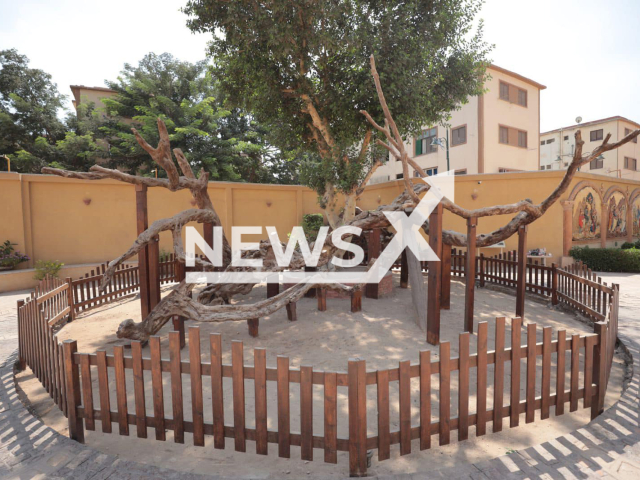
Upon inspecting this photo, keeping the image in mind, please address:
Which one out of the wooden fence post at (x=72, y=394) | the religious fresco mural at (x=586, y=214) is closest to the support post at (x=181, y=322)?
the wooden fence post at (x=72, y=394)

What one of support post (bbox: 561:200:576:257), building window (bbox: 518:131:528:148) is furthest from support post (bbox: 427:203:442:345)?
building window (bbox: 518:131:528:148)

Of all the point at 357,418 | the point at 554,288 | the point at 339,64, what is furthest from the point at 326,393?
the point at 339,64

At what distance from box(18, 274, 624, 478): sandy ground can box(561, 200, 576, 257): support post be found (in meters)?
7.68

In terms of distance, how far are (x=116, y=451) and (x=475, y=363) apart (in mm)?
2948

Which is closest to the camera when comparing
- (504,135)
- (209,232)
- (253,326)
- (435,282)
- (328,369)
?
(328,369)

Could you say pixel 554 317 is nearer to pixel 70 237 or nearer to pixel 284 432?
pixel 284 432

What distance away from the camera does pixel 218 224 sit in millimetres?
6844

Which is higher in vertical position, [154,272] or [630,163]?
[630,163]

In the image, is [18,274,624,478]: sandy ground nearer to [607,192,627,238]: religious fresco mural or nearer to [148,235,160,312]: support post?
[148,235,160,312]: support post

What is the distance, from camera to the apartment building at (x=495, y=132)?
20062mm

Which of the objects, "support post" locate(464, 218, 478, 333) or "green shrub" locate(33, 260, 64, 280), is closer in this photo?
"support post" locate(464, 218, 478, 333)

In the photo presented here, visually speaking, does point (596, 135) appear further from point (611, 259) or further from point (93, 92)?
point (93, 92)

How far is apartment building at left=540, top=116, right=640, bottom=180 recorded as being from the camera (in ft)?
92.4

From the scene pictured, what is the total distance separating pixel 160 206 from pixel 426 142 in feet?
55.8
